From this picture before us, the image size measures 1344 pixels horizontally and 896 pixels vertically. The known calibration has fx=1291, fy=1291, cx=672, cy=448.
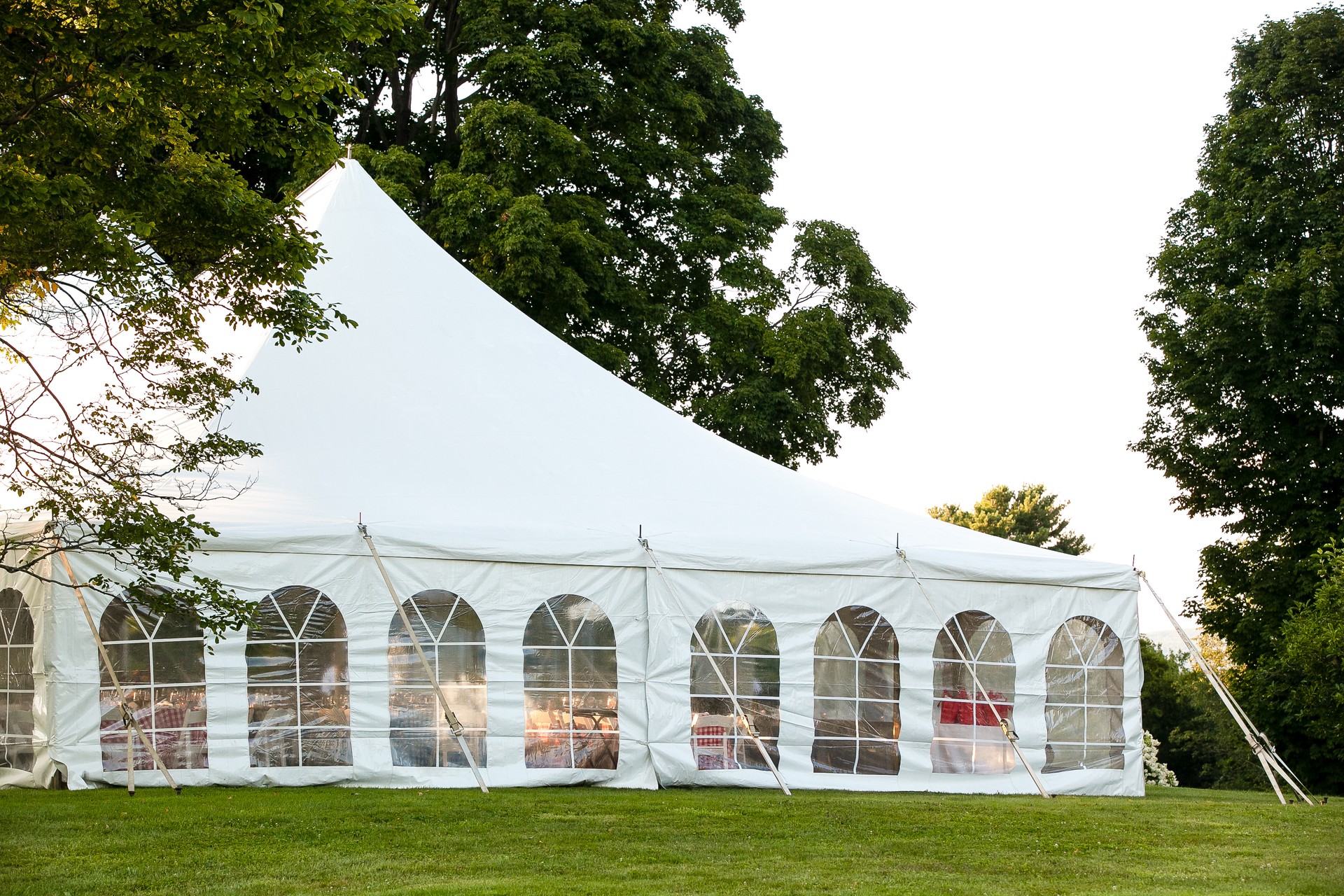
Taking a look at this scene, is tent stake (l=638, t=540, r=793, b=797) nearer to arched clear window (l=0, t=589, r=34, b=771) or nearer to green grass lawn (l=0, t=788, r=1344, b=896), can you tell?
green grass lawn (l=0, t=788, r=1344, b=896)

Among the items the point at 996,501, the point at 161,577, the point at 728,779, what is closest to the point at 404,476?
the point at 161,577

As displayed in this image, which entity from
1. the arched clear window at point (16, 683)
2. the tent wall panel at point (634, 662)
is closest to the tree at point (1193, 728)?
the tent wall panel at point (634, 662)

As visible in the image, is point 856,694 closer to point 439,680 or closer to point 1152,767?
point 439,680

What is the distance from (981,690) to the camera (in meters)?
9.62

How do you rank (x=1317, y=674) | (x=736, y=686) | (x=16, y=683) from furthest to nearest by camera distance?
(x=1317, y=674), (x=736, y=686), (x=16, y=683)

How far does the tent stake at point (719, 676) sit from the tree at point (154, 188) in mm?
3194

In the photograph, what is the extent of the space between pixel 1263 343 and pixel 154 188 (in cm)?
1620

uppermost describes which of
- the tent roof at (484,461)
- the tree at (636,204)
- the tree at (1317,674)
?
the tree at (636,204)

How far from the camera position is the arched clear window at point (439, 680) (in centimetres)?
928

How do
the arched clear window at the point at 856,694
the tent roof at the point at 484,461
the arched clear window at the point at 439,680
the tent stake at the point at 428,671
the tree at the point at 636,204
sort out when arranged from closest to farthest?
the tent stake at the point at 428,671, the arched clear window at the point at 439,680, the tent roof at the point at 484,461, the arched clear window at the point at 856,694, the tree at the point at 636,204

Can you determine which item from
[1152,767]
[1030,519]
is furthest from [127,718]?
[1030,519]

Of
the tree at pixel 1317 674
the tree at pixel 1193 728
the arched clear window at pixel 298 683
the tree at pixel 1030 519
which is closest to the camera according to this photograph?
the arched clear window at pixel 298 683

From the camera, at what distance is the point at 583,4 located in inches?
685

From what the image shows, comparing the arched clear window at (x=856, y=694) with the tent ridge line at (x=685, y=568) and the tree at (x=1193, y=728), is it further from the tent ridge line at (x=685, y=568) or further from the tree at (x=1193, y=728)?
the tree at (x=1193, y=728)
